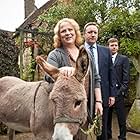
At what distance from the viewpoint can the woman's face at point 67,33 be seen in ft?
12.2

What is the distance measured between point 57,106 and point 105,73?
5.19 ft

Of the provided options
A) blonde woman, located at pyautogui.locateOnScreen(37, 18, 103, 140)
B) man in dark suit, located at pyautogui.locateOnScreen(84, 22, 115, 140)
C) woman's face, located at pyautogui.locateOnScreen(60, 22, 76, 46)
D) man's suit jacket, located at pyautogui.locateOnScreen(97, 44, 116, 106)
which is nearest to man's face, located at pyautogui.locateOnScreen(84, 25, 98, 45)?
man in dark suit, located at pyautogui.locateOnScreen(84, 22, 115, 140)

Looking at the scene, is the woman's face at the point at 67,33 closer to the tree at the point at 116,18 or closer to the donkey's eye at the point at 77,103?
the donkey's eye at the point at 77,103

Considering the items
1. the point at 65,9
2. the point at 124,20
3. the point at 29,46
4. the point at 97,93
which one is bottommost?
the point at 97,93

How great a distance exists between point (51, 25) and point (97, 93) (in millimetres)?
7227

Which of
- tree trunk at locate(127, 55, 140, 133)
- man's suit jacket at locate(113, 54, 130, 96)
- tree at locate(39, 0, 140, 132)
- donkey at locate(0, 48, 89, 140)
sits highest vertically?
tree at locate(39, 0, 140, 132)

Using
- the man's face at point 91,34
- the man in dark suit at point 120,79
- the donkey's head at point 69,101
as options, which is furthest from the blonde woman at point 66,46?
the man in dark suit at point 120,79

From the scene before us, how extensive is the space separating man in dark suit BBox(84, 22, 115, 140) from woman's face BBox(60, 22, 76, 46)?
0.64 m

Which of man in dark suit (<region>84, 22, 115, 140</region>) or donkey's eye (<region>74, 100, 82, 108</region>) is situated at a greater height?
man in dark suit (<region>84, 22, 115, 140</region>)

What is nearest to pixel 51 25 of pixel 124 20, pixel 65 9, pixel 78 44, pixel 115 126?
pixel 65 9

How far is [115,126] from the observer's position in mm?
8414

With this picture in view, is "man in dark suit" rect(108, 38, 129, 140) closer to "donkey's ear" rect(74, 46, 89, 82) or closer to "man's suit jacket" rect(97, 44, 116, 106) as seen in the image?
"man's suit jacket" rect(97, 44, 116, 106)

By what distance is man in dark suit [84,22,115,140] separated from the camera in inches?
173

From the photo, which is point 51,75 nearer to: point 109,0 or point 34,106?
point 34,106
